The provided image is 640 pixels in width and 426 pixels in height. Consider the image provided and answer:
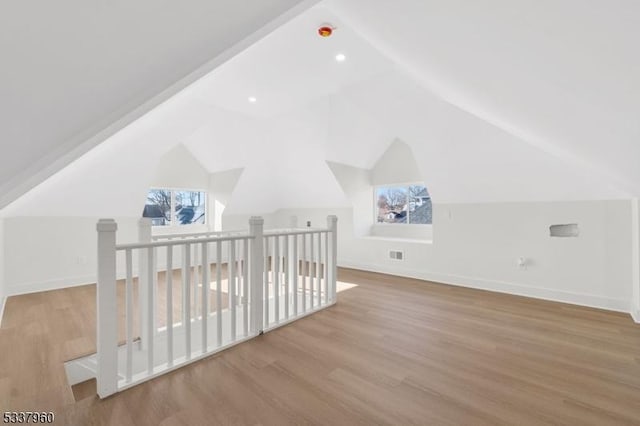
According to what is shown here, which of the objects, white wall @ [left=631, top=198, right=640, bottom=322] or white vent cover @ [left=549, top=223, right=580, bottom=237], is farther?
white vent cover @ [left=549, top=223, right=580, bottom=237]

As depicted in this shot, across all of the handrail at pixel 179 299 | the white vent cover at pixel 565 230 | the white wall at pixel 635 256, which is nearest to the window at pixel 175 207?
the handrail at pixel 179 299

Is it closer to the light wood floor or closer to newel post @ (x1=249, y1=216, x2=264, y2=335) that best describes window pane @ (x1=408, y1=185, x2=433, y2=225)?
the light wood floor

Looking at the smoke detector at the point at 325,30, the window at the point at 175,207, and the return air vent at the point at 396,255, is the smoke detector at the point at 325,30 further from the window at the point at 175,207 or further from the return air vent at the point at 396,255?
the window at the point at 175,207

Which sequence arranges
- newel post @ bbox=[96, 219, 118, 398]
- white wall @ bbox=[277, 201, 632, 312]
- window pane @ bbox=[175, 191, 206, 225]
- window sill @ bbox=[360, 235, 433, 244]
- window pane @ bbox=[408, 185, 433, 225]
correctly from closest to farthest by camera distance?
newel post @ bbox=[96, 219, 118, 398]
white wall @ bbox=[277, 201, 632, 312]
window sill @ bbox=[360, 235, 433, 244]
window pane @ bbox=[408, 185, 433, 225]
window pane @ bbox=[175, 191, 206, 225]

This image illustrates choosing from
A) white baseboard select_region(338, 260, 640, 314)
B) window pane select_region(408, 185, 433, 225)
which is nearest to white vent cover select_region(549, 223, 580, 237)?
white baseboard select_region(338, 260, 640, 314)

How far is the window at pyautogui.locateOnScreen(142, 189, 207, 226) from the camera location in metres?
5.56

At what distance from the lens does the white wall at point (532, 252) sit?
123 inches

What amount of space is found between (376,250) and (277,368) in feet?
11.4

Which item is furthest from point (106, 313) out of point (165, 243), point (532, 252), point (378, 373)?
point (532, 252)

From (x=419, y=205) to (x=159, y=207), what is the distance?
16.1ft

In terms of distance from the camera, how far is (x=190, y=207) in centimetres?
600

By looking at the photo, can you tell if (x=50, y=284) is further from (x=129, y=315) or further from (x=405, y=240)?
(x=405, y=240)

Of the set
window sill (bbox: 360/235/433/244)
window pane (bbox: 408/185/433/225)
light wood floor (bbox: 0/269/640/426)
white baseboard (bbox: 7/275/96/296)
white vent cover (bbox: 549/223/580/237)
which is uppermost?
window pane (bbox: 408/185/433/225)

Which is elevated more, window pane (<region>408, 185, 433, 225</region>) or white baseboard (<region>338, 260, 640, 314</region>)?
window pane (<region>408, 185, 433, 225</region>)
